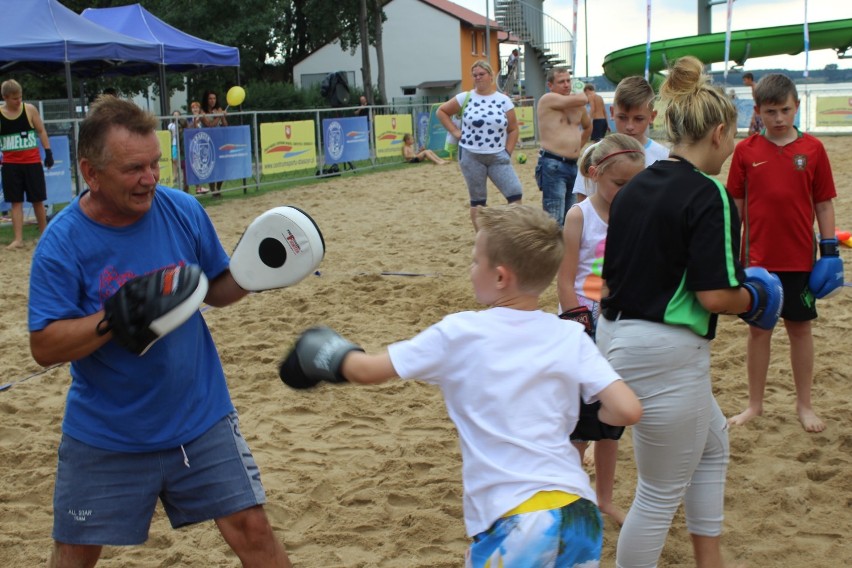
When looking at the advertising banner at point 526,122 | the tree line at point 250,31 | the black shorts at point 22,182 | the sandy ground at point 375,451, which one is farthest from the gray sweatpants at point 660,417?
the tree line at point 250,31

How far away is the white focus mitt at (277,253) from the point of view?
264cm

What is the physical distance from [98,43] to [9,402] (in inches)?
382

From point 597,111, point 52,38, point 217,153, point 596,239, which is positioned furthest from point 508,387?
point 597,111

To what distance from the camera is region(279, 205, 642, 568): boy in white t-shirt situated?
6.60ft

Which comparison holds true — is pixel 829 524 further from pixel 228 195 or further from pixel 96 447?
pixel 228 195

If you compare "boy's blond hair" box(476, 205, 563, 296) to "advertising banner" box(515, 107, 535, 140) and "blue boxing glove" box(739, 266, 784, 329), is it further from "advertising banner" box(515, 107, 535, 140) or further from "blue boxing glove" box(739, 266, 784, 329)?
"advertising banner" box(515, 107, 535, 140)

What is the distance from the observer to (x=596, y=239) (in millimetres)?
3568

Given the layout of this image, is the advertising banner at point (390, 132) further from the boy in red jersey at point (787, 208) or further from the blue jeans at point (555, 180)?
the boy in red jersey at point (787, 208)

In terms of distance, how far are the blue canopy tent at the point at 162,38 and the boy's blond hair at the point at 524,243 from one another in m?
14.1

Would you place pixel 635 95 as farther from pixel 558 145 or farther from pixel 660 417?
pixel 558 145

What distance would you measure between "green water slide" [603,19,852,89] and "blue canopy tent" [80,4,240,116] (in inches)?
630

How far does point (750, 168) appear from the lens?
4.39m

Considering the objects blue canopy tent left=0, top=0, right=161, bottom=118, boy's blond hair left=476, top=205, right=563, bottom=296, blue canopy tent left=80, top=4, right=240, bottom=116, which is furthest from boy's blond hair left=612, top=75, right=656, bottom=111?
blue canopy tent left=80, top=4, right=240, bottom=116

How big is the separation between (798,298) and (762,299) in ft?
6.08
